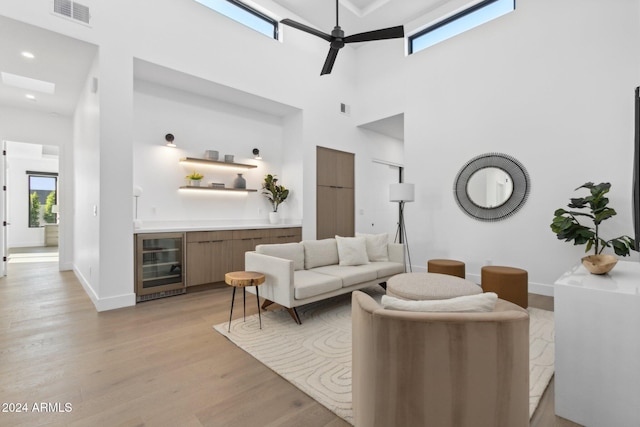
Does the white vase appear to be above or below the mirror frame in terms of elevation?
below

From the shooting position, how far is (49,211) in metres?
9.14

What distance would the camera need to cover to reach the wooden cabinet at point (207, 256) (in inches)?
161

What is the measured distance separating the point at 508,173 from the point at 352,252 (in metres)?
2.67

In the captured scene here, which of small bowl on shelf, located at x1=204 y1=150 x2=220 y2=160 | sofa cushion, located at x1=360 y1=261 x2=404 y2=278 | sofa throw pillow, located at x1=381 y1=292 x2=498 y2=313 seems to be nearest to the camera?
sofa throw pillow, located at x1=381 y1=292 x2=498 y2=313

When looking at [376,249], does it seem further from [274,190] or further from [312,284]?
[274,190]

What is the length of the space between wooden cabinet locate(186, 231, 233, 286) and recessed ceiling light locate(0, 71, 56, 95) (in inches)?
121

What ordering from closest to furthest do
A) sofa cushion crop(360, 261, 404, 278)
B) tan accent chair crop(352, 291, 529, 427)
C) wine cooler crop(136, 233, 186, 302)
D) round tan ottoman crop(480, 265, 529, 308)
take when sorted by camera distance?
tan accent chair crop(352, 291, 529, 427), round tan ottoman crop(480, 265, 529, 308), wine cooler crop(136, 233, 186, 302), sofa cushion crop(360, 261, 404, 278)

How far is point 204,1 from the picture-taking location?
171 inches

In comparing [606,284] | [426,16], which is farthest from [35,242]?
[606,284]

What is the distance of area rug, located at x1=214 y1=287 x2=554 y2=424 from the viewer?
195 centimetres

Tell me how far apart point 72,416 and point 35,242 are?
10.2 m

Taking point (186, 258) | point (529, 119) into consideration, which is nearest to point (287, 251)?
point (186, 258)

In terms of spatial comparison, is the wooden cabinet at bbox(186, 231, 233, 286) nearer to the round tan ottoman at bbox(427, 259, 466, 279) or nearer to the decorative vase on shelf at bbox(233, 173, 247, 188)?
the decorative vase on shelf at bbox(233, 173, 247, 188)

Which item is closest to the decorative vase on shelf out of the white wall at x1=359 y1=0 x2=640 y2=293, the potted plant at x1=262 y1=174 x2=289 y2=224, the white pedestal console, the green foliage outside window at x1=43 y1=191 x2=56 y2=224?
the potted plant at x1=262 y1=174 x2=289 y2=224
